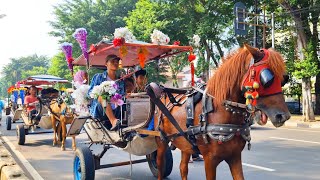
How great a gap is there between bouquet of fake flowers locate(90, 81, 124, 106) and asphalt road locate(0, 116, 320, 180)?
1.92 metres

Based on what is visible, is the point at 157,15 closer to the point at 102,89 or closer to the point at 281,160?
the point at 281,160

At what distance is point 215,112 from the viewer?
12.7 ft

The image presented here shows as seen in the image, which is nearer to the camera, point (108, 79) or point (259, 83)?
point (259, 83)

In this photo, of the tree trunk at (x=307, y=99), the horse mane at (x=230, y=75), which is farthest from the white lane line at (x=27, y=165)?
the tree trunk at (x=307, y=99)

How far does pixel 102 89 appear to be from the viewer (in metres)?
5.25

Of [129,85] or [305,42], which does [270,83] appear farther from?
[305,42]

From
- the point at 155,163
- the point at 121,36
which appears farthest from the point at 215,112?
the point at 155,163

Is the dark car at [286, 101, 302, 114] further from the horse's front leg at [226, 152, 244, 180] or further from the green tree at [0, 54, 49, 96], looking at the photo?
the green tree at [0, 54, 49, 96]

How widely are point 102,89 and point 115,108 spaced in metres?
0.59

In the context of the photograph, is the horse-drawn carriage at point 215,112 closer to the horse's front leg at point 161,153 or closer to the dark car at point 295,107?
the horse's front leg at point 161,153

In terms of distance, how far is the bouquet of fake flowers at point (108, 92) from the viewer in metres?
5.20

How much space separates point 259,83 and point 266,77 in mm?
98

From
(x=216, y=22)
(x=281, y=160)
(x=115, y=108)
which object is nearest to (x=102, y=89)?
(x=115, y=108)

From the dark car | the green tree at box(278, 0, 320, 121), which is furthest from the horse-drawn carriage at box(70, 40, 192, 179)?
the dark car
